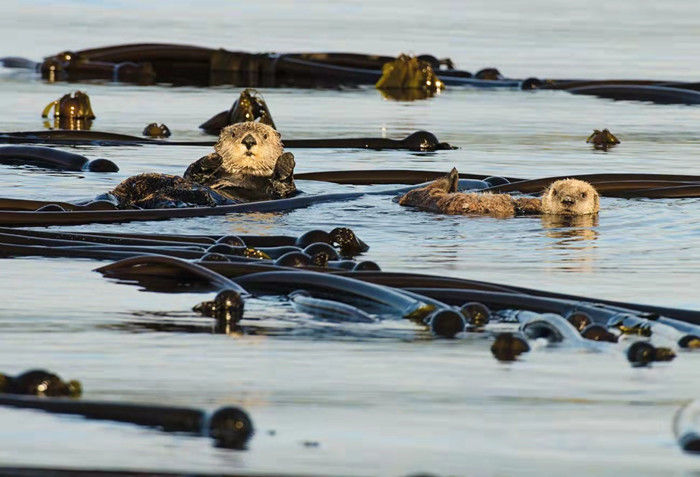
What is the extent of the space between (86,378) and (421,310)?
138 cm

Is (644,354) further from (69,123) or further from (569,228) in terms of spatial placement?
(69,123)

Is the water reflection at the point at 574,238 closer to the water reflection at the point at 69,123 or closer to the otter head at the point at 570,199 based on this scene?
the otter head at the point at 570,199

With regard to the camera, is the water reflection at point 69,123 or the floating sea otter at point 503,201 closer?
the floating sea otter at point 503,201

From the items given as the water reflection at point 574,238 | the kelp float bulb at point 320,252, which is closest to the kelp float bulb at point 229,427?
the kelp float bulb at point 320,252

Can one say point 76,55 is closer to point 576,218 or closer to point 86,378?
point 576,218

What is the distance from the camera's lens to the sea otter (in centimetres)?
889

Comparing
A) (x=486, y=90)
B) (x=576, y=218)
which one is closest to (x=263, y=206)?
(x=576, y=218)

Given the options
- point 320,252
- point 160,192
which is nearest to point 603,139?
point 160,192

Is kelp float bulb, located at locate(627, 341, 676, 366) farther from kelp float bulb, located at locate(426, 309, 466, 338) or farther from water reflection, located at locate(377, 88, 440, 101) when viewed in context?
water reflection, located at locate(377, 88, 440, 101)

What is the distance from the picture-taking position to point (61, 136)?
12.0 m

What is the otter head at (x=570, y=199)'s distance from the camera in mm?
9023

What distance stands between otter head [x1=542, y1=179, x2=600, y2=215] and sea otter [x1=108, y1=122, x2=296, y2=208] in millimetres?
1635

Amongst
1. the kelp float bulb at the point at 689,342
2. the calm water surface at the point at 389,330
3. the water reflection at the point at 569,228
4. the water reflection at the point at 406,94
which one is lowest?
the water reflection at the point at 569,228

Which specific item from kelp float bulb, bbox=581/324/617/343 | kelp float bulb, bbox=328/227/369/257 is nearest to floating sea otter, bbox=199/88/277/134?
kelp float bulb, bbox=328/227/369/257
